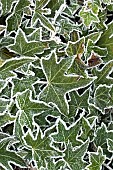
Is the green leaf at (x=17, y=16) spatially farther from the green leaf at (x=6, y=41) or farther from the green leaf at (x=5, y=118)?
the green leaf at (x=5, y=118)

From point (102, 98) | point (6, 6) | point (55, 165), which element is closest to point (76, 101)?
point (102, 98)

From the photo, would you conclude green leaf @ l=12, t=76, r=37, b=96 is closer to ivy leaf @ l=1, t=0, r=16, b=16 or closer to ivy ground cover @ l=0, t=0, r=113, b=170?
ivy ground cover @ l=0, t=0, r=113, b=170

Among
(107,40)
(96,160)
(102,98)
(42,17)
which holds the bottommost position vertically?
(96,160)

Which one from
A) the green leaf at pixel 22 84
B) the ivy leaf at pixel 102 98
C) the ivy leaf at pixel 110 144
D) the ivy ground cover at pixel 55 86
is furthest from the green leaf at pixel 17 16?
the ivy leaf at pixel 110 144

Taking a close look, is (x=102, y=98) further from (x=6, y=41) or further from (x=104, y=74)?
(x=6, y=41)

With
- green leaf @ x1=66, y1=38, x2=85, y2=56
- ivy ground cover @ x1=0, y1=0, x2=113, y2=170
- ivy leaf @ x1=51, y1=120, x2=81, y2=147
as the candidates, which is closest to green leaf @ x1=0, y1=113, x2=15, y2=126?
ivy ground cover @ x1=0, y1=0, x2=113, y2=170

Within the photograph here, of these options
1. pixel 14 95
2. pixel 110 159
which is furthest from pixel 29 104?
pixel 110 159
